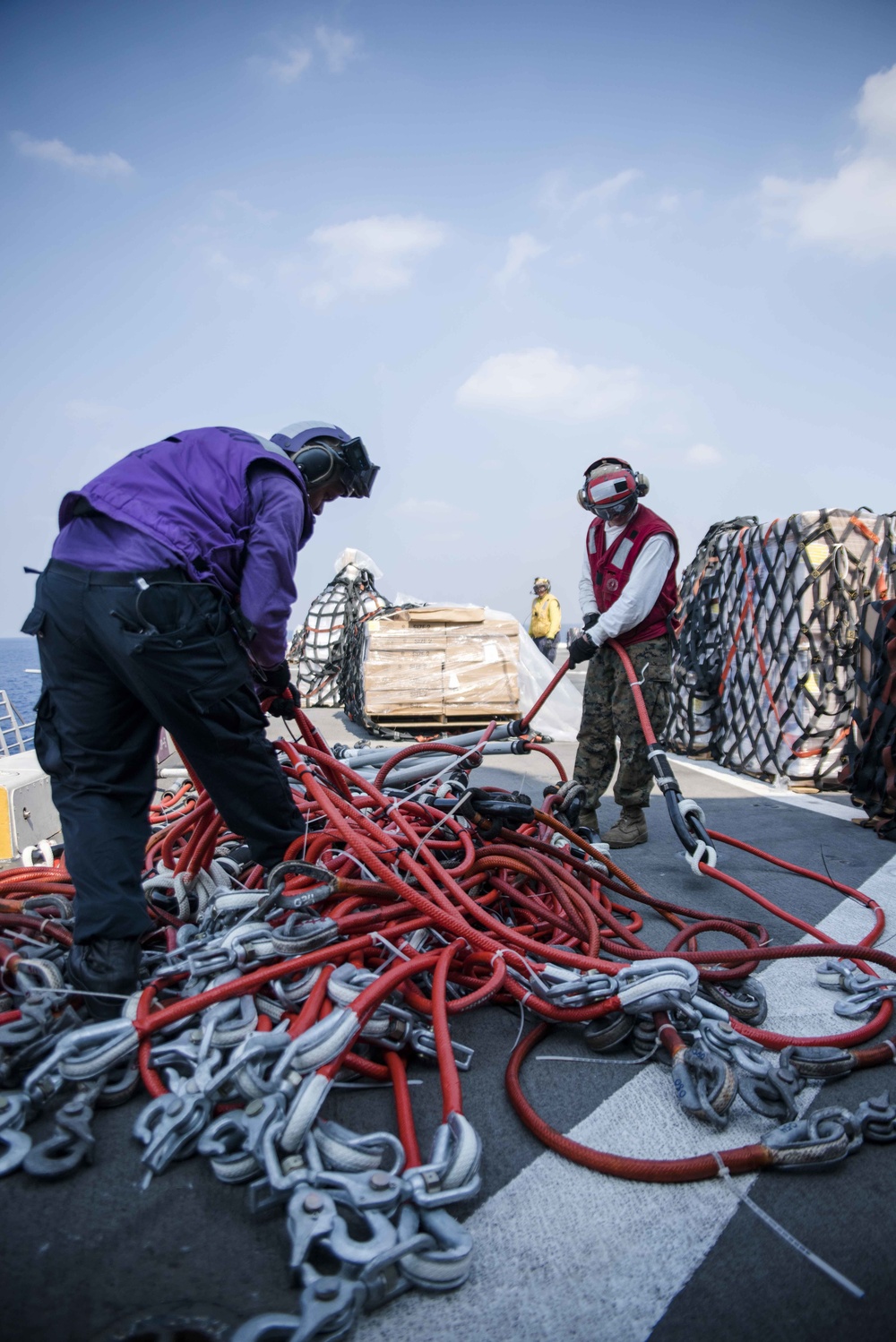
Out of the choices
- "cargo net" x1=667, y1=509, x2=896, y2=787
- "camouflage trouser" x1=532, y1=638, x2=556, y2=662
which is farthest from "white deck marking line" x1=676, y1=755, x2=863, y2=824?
"camouflage trouser" x1=532, y1=638, x2=556, y2=662

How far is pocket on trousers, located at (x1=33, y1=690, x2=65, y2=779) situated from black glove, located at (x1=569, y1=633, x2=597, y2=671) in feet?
8.24

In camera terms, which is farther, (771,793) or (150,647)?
(771,793)

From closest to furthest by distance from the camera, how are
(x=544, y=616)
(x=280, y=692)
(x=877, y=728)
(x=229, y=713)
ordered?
1. (x=229, y=713)
2. (x=280, y=692)
3. (x=877, y=728)
4. (x=544, y=616)

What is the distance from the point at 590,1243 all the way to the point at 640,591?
3.04 m

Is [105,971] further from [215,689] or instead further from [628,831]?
[628,831]

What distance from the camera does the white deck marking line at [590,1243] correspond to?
114 cm

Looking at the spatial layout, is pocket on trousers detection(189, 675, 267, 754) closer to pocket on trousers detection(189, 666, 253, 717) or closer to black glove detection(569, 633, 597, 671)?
pocket on trousers detection(189, 666, 253, 717)

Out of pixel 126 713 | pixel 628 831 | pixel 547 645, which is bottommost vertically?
pixel 628 831

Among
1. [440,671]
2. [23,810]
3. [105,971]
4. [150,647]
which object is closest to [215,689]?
[150,647]

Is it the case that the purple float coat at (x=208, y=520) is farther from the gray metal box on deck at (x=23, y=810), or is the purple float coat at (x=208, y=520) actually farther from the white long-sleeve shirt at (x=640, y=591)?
the white long-sleeve shirt at (x=640, y=591)

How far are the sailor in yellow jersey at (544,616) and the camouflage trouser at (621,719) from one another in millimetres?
7572

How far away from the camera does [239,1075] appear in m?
1.48

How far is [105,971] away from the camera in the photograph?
186 cm

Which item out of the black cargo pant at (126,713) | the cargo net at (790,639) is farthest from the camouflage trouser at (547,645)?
the black cargo pant at (126,713)
